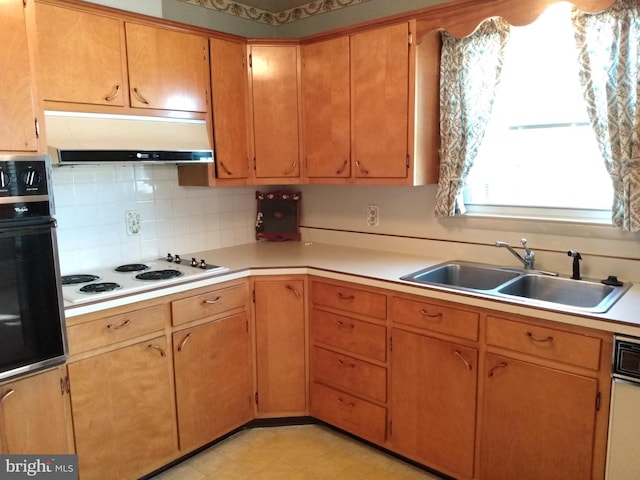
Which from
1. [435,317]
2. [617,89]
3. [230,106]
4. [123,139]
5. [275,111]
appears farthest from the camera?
[275,111]

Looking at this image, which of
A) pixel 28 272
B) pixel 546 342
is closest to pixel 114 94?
pixel 28 272

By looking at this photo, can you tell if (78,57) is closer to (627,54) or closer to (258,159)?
(258,159)

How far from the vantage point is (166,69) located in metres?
2.52

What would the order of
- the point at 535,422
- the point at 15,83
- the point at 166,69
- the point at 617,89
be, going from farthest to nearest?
the point at 166,69, the point at 617,89, the point at 535,422, the point at 15,83

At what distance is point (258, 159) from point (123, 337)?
133 cm

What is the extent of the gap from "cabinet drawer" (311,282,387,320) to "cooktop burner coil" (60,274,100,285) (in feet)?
3.69

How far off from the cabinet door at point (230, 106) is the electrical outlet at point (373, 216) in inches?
31.9

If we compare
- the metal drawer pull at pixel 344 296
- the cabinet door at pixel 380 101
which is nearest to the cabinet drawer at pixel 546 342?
the metal drawer pull at pixel 344 296

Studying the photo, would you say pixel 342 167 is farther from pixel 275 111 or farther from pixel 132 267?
pixel 132 267

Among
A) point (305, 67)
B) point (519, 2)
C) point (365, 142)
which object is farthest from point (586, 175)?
point (305, 67)

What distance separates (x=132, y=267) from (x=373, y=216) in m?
1.47

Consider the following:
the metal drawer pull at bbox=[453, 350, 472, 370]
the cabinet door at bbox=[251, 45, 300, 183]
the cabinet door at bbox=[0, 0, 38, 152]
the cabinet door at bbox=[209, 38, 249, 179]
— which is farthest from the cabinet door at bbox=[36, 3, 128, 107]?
the metal drawer pull at bbox=[453, 350, 472, 370]

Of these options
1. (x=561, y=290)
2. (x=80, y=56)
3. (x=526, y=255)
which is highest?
(x=80, y=56)

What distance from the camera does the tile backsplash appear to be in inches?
98.1
